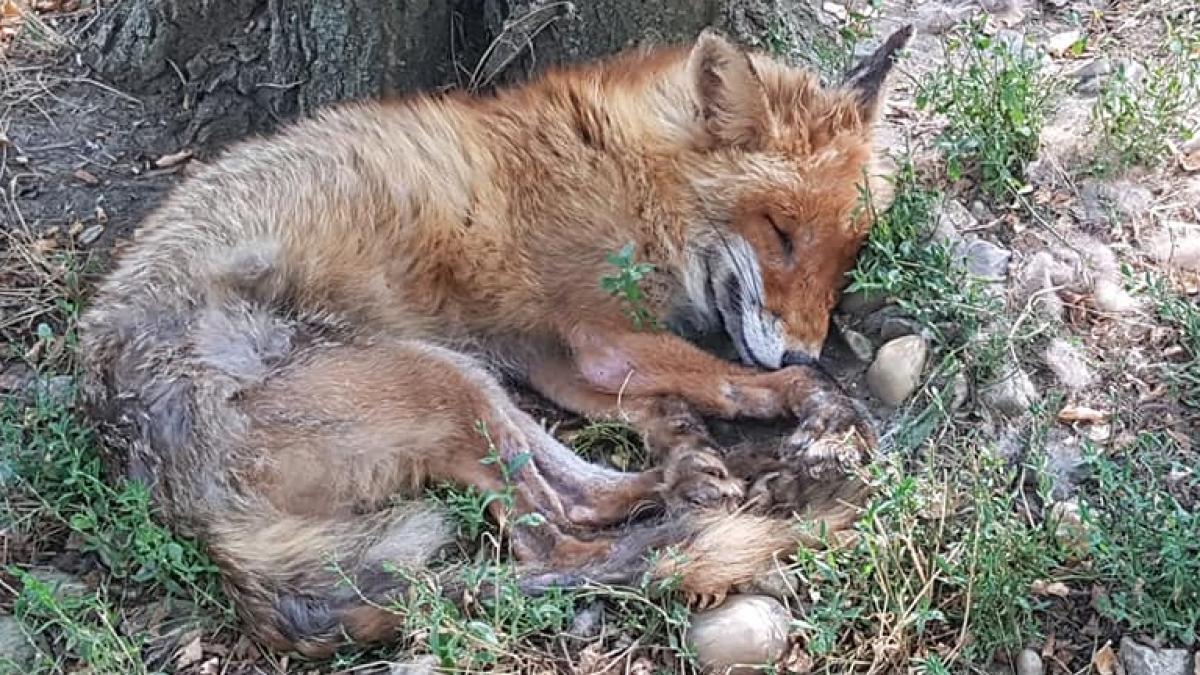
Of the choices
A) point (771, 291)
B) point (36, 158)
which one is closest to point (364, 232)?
point (771, 291)

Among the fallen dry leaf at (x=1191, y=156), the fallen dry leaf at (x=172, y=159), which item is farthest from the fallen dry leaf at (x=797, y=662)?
the fallen dry leaf at (x=172, y=159)

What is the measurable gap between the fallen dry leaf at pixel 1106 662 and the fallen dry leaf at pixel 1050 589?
0.50 ft

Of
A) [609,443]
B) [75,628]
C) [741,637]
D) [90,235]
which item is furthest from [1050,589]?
[90,235]

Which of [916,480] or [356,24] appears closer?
[916,480]

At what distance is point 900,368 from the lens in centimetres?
352

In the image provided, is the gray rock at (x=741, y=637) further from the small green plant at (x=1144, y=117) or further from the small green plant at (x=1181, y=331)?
the small green plant at (x=1144, y=117)

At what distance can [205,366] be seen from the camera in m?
3.35

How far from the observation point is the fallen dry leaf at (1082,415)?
3350 mm

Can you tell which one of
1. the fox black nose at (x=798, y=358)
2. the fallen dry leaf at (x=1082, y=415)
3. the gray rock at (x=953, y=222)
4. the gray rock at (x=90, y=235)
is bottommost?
the fallen dry leaf at (x=1082, y=415)

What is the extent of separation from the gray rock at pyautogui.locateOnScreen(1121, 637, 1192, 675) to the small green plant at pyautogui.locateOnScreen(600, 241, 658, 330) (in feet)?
5.37

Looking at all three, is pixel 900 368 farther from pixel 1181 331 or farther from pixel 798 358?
pixel 1181 331

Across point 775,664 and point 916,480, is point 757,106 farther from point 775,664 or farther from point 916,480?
point 775,664

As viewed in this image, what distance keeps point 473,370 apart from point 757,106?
3.94 ft

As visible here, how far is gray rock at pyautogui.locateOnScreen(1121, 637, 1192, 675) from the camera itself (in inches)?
107
